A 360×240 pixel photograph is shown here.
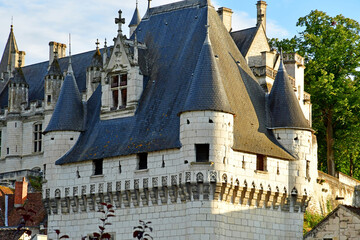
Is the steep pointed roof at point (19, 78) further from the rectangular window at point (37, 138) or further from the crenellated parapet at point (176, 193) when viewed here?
the crenellated parapet at point (176, 193)

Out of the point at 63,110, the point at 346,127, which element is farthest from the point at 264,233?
the point at 346,127

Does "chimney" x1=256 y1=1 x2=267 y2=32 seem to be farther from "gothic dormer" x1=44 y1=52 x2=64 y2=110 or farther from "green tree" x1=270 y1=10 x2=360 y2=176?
"gothic dormer" x1=44 y1=52 x2=64 y2=110

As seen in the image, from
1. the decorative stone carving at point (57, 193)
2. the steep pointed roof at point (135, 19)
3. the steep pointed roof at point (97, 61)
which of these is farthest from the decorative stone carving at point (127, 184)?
the steep pointed roof at point (97, 61)

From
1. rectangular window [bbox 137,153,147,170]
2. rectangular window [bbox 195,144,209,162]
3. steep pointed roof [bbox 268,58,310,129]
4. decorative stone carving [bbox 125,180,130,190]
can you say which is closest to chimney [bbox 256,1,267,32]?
steep pointed roof [bbox 268,58,310,129]

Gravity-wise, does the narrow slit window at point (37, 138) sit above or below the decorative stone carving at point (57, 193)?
above

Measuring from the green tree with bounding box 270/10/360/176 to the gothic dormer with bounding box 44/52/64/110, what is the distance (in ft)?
47.8

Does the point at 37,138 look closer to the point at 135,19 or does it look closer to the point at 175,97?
the point at 135,19

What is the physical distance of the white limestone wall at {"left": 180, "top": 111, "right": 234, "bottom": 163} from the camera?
43.6 m

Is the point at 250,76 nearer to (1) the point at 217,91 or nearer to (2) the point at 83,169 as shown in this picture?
(1) the point at 217,91

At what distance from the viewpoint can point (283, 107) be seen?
47.2 m

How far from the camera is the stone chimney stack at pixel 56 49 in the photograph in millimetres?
82869

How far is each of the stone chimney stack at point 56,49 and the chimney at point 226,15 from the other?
26.5m

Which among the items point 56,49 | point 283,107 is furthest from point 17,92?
point 283,107

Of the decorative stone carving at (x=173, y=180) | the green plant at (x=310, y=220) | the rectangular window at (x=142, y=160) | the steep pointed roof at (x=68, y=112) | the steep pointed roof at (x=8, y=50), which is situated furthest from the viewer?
the steep pointed roof at (x=8, y=50)
